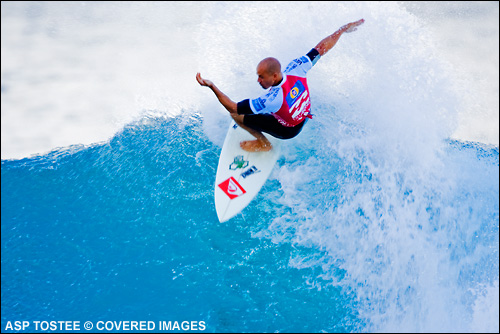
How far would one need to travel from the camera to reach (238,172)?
4867mm

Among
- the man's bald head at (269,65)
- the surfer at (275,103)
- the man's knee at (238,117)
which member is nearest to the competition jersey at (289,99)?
the surfer at (275,103)

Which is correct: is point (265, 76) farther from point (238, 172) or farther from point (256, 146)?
point (238, 172)

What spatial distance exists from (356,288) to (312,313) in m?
0.52

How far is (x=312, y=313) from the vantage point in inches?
173

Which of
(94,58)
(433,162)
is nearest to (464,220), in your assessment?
(433,162)

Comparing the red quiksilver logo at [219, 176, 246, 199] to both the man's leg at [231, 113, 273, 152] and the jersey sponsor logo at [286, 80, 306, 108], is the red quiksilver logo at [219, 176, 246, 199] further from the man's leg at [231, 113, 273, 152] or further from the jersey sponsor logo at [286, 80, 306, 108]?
the jersey sponsor logo at [286, 80, 306, 108]

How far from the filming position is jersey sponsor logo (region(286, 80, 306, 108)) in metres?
4.29

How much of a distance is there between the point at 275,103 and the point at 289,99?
0.17 meters

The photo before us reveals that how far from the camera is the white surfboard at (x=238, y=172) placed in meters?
4.68

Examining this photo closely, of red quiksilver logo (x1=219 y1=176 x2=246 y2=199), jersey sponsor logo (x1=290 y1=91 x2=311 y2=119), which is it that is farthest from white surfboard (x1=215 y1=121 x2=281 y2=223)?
jersey sponsor logo (x1=290 y1=91 x2=311 y2=119)

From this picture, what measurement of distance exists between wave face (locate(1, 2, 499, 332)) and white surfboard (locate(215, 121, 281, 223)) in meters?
0.23

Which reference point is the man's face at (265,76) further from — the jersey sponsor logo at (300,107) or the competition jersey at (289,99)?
the jersey sponsor logo at (300,107)

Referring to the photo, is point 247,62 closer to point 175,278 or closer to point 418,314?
point 175,278

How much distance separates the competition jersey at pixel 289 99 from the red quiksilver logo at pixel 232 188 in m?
0.83
